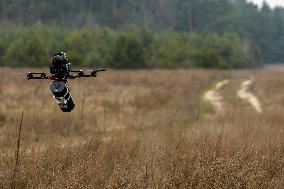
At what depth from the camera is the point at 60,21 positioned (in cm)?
7050

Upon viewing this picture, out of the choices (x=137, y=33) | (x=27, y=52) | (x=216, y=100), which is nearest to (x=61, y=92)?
(x=216, y=100)

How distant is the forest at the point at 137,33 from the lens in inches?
1745

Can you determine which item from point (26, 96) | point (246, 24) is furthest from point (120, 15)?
point (26, 96)

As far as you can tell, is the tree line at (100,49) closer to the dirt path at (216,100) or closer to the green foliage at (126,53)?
the green foliage at (126,53)

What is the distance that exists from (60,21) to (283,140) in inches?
2521

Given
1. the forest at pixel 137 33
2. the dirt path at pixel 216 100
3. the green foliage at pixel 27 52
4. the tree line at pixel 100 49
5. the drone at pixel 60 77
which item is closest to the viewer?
the drone at pixel 60 77

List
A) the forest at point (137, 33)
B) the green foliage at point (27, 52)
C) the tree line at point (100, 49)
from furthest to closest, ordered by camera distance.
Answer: the forest at point (137, 33) → the tree line at point (100, 49) → the green foliage at point (27, 52)

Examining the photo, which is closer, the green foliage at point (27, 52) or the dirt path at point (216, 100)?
the dirt path at point (216, 100)

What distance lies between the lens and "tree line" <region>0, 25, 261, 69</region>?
4147 cm

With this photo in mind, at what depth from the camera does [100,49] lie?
4638cm

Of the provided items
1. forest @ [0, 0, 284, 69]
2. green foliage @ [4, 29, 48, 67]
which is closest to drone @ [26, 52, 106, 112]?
forest @ [0, 0, 284, 69]

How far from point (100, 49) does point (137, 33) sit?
27.5 feet

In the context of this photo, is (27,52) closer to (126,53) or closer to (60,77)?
(126,53)

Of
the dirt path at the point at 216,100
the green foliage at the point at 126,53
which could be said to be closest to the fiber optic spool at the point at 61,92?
the dirt path at the point at 216,100
